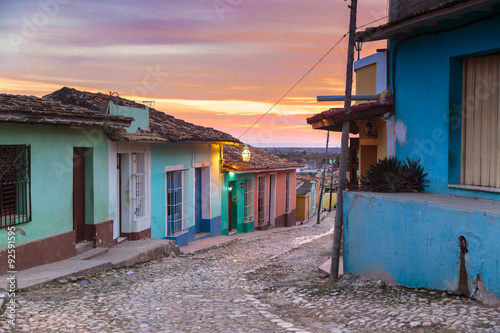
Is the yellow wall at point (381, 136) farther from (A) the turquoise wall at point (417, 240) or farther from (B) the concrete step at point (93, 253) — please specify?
(B) the concrete step at point (93, 253)

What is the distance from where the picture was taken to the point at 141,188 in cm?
1202

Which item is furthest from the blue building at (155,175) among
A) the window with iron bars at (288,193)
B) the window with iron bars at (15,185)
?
the window with iron bars at (288,193)

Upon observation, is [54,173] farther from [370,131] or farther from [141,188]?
[370,131]

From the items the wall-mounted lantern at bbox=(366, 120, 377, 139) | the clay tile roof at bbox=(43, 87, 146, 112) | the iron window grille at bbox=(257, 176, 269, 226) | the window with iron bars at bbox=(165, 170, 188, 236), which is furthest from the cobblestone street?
the iron window grille at bbox=(257, 176, 269, 226)

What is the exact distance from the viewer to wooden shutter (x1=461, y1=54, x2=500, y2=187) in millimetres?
6883

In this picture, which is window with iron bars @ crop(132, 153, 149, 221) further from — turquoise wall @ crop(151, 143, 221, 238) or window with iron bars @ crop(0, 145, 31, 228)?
window with iron bars @ crop(0, 145, 31, 228)

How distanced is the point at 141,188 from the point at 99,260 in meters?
3.34

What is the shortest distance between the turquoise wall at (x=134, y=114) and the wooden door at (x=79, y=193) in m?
1.36

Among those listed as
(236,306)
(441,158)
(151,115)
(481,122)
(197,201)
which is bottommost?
(236,306)

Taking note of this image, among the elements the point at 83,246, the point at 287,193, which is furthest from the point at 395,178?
the point at 287,193

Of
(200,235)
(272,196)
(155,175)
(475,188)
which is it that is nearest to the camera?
(475,188)

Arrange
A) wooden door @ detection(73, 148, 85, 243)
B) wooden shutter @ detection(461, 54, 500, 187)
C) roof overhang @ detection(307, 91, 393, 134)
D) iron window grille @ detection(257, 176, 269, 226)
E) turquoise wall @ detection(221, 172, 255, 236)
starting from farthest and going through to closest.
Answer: iron window grille @ detection(257, 176, 269, 226) < turquoise wall @ detection(221, 172, 255, 236) < wooden door @ detection(73, 148, 85, 243) < roof overhang @ detection(307, 91, 393, 134) < wooden shutter @ detection(461, 54, 500, 187)

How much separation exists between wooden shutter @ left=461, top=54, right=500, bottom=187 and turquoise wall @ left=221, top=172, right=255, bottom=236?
35.3ft

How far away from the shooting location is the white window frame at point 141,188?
11.8 metres
